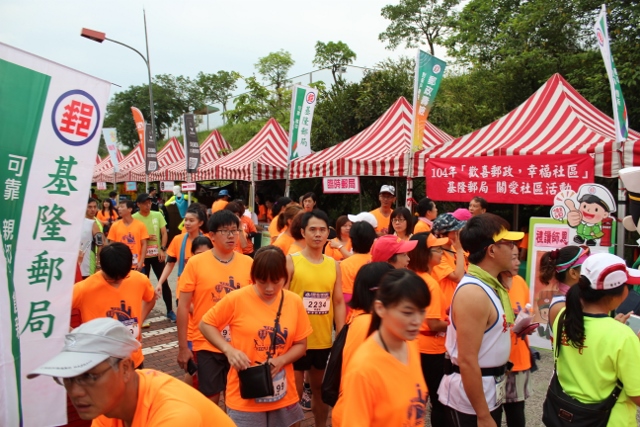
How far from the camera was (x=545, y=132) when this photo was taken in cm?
781

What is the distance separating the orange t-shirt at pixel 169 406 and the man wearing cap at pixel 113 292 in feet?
6.79

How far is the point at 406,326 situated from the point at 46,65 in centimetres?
232

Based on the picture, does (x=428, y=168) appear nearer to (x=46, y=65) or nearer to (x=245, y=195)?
(x=46, y=65)

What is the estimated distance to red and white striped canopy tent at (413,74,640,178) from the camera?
7.12 meters

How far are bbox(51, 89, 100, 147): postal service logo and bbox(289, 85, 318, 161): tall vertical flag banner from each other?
25.8 feet

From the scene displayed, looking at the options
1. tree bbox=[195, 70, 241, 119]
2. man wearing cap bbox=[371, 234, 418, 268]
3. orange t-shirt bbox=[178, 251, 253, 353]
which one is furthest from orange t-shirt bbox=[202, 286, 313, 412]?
tree bbox=[195, 70, 241, 119]

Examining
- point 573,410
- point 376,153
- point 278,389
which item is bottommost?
point 278,389

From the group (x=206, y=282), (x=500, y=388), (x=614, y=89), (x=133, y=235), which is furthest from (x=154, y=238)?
(x=614, y=89)

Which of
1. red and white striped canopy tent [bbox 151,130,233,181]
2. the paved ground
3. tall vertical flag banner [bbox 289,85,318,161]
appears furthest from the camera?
red and white striped canopy tent [bbox 151,130,233,181]

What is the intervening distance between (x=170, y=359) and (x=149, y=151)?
10.7 metres

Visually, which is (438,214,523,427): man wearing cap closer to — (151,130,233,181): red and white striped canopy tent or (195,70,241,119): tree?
(151,130,233,181): red and white striped canopy tent

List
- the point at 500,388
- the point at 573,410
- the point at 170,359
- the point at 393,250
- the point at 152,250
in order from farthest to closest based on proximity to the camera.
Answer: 1. the point at 152,250
2. the point at 170,359
3. the point at 393,250
4. the point at 500,388
5. the point at 573,410

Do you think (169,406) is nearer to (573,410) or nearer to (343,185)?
(573,410)

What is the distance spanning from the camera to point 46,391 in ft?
9.28
